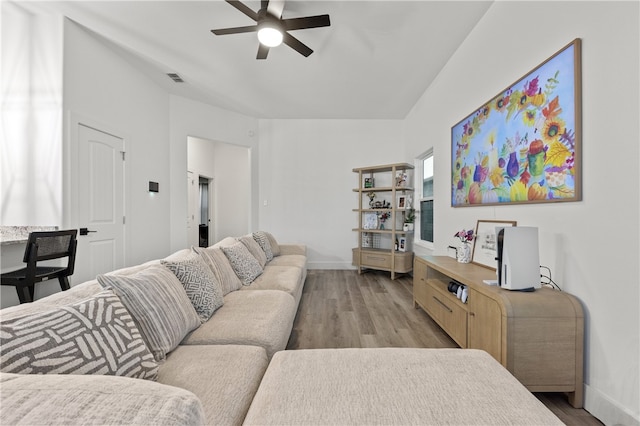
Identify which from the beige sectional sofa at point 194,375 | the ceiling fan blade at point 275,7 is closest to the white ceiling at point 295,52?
the ceiling fan blade at point 275,7

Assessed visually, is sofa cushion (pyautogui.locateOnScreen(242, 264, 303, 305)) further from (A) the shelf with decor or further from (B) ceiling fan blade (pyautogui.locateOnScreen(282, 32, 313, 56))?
(B) ceiling fan blade (pyautogui.locateOnScreen(282, 32, 313, 56))

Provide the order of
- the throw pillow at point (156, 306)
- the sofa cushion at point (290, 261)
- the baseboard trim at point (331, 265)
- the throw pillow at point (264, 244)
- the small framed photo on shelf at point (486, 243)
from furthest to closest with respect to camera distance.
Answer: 1. the baseboard trim at point (331, 265)
2. the throw pillow at point (264, 244)
3. the sofa cushion at point (290, 261)
4. the small framed photo on shelf at point (486, 243)
5. the throw pillow at point (156, 306)

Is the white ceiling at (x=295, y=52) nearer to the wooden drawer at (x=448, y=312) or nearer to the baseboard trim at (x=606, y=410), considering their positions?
the wooden drawer at (x=448, y=312)

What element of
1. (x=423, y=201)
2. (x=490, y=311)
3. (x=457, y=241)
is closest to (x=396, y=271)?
(x=423, y=201)

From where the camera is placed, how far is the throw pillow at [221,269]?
2.27 m

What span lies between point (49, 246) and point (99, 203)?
4.28 ft

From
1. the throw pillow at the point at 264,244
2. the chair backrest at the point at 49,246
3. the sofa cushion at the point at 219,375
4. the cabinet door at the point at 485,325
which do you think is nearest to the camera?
the sofa cushion at the point at 219,375

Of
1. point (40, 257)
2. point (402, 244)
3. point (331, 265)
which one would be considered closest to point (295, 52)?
point (40, 257)

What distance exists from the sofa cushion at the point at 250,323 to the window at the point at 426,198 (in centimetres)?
294

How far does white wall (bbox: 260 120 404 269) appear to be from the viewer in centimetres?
561

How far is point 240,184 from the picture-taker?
24.8ft

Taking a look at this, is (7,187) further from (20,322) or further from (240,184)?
(240,184)

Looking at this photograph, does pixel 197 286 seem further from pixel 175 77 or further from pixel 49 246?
pixel 175 77

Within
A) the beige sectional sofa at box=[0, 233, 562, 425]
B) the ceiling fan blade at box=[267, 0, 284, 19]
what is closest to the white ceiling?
the ceiling fan blade at box=[267, 0, 284, 19]
